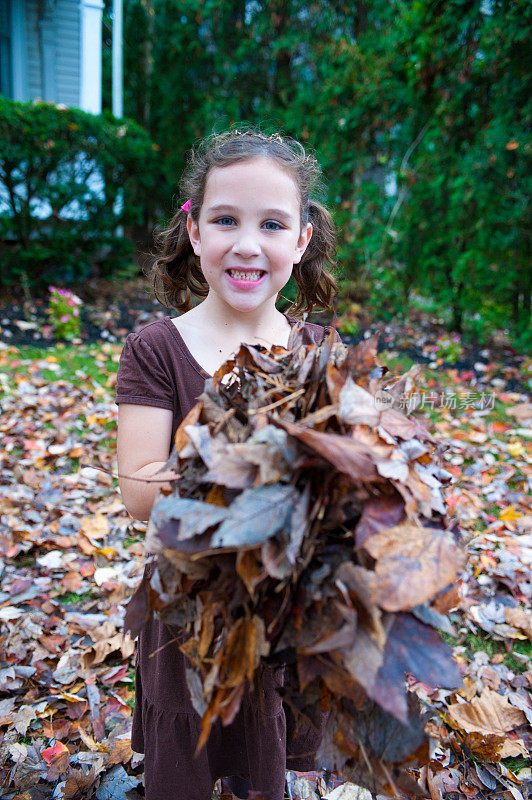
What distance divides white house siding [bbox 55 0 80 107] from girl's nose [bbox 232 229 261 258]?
10.00 meters

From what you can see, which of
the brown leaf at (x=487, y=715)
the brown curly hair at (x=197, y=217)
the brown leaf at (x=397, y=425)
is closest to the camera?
the brown leaf at (x=397, y=425)

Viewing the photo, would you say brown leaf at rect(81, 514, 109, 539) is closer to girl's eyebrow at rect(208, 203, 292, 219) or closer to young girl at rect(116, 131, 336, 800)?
young girl at rect(116, 131, 336, 800)

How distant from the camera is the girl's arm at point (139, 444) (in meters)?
1.39

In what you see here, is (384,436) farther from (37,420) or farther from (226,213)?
(37,420)

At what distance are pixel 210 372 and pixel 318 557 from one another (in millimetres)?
867

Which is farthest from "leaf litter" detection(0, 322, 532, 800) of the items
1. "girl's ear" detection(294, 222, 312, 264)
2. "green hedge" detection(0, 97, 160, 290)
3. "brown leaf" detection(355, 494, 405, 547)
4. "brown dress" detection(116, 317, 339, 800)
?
"green hedge" detection(0, 97, 160, 290)

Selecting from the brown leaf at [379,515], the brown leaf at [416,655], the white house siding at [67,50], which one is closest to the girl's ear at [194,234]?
the brown leaf at [379,515]

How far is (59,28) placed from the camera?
31.6 ft

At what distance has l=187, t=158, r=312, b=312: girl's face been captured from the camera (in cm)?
139

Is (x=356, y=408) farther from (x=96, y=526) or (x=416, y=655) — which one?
(x=96, y=526)

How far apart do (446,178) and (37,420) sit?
15.2 feet

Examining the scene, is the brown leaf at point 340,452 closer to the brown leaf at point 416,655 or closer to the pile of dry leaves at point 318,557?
the pile of dry leaves at point 318,557

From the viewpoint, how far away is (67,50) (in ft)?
31.8

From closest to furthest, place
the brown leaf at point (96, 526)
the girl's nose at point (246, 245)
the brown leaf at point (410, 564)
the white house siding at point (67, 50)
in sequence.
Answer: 1. the brown leaf at point (410, 564)
2. the girl's nose at point (246, 245)
3. the brown leaf at point (96, 526)
4. the white house siding at point (67, 50)
